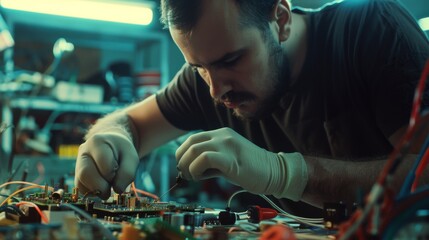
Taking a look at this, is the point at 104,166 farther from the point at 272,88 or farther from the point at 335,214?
the point at 335,214

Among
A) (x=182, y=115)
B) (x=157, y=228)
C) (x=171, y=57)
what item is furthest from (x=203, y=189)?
(x=157, y=228)

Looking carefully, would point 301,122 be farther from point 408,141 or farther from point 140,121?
point 408,141

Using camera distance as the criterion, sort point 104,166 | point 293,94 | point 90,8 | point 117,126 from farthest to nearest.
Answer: point 90,8 < point 117,126 < point 293,94 < point 104,166

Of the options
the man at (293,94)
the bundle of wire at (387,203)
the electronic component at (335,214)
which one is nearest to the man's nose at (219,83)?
the man at (293,94)

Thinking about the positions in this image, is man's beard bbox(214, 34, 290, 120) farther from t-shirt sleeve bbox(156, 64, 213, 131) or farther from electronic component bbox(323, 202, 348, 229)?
electronic component bbox(323, 202, 348, 229)

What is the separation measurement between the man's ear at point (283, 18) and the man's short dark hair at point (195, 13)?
7 cm

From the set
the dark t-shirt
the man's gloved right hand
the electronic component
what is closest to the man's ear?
the dark t-shirt

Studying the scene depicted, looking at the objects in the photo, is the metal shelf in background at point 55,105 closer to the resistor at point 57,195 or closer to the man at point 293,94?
the man at point 293,94

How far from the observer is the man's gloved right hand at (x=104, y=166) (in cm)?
121

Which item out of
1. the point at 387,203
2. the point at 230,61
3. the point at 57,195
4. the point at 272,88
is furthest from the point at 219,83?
the point at 387,203

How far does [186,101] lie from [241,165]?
2.95 feet

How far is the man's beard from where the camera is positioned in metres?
1.30

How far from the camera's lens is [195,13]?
113 centimetres

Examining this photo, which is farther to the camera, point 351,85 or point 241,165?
point 351,85
